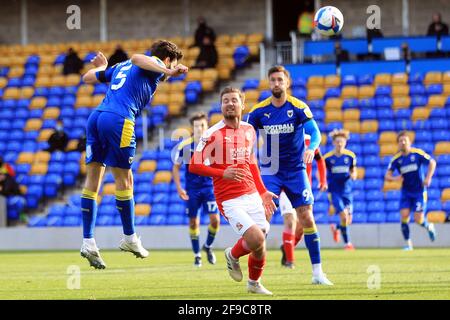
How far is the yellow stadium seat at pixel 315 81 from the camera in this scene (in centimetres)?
2633

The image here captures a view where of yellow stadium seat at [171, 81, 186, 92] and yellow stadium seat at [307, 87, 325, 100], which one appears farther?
yellow stadium seat at [171, 81, 186, 92]

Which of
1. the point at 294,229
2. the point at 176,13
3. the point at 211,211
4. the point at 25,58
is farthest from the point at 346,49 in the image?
the point at 294,229

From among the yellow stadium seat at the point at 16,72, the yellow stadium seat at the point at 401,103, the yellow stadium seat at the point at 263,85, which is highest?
the yellow stadium seat at the point at 16,72

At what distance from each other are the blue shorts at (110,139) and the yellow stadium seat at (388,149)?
1446 centimetres

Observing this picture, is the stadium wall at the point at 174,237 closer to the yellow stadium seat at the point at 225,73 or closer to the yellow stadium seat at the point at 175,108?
the yellow stadium seat at the point at 175,108

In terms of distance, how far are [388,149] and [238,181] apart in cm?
1469

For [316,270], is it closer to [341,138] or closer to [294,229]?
[294,229]

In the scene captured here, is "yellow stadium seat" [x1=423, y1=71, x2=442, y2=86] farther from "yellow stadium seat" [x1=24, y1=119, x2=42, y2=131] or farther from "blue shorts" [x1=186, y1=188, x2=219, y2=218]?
"blue shorts" [x1=186, y1=188, x2=219, y2=218]

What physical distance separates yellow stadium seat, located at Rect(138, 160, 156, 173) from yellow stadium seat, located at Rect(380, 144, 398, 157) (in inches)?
226

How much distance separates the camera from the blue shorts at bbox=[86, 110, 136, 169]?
10133 mm

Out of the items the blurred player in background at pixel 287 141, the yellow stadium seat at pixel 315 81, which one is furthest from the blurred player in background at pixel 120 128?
the yellow stadium seat at pixel 315 81

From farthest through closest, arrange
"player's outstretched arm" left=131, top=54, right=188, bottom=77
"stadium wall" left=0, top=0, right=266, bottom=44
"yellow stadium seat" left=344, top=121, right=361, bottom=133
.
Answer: "stadium wall" left=0, top=0, right=266, bottom=44, "yellow stadium seat" left=344, top=121, right=361, bottom=133, "player's outstretched arm" left=131, top=54, right=188, bottom=77

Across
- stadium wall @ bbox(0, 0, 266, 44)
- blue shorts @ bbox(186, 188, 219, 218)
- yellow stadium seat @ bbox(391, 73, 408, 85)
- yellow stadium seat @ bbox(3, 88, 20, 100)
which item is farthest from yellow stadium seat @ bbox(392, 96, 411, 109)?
yellow stadium seat @ bbox(3, 88, 20, 100)

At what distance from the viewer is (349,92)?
2573cm
